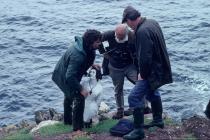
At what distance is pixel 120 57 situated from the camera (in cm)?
1365

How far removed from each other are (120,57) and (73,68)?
6.61ft

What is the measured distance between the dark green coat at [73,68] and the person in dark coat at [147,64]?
4.50 ft

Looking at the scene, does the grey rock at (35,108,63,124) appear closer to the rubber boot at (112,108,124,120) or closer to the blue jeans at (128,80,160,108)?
the rubber boot at (112,108,124,120)

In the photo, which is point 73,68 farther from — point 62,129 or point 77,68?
point 62,129

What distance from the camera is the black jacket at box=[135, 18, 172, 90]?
11.1 meters

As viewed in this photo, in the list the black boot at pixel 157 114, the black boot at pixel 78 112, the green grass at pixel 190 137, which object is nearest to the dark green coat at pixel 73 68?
the black boot at pixel 78 112

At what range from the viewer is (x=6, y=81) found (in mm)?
22281

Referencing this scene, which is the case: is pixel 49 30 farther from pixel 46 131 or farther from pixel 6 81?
pixel 46 131

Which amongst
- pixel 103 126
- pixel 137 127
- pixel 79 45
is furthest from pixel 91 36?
pixel 103 126

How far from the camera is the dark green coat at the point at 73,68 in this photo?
39.6 feet

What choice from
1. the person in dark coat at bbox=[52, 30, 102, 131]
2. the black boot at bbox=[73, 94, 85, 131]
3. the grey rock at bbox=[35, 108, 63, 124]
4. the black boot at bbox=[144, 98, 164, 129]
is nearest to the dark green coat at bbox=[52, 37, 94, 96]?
the person in dark coat at bbox=[52, 30, 102, 131]

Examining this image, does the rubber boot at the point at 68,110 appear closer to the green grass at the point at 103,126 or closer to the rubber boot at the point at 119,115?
the green grass at the point at 103,126

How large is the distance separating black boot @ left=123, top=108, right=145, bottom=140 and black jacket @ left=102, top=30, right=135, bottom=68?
83.9 inches

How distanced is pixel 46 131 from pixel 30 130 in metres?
1.45
